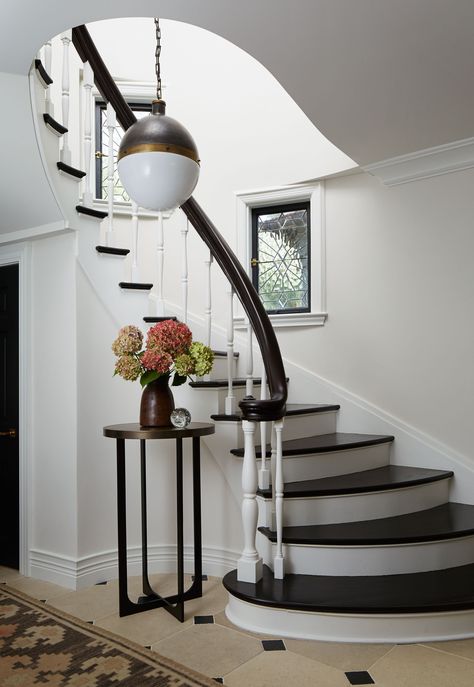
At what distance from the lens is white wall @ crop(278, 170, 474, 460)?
3.55 m

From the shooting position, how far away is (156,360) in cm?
277

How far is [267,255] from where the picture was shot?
178 inches

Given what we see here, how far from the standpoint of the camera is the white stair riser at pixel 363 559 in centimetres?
278

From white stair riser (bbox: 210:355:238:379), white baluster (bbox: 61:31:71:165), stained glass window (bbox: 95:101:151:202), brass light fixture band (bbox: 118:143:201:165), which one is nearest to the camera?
brass light fixture band (bbox: 118:143:201:165)

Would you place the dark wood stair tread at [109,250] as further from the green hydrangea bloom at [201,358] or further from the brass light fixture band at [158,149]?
the brass light fixture band at [158,149]

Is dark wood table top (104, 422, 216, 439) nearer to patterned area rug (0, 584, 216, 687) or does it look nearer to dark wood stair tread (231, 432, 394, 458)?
dark wood stair tread (231, 432, 394, 458)

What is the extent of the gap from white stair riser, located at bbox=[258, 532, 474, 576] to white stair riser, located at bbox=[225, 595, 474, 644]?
287 mm

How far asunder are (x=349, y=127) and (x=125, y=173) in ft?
5.41

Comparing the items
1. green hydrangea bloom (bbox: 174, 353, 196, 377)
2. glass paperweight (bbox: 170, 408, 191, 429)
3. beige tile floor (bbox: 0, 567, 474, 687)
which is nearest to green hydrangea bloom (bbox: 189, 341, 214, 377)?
green hydrangea bloom (bbox: 174, 353, 196, 377)

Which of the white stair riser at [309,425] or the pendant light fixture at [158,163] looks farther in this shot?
the white stair riser at [309,425]

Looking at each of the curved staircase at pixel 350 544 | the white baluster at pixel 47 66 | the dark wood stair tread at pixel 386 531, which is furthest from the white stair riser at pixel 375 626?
the white baluster at pixel 47 66

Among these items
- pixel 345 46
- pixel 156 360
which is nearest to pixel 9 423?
pixel 156 360

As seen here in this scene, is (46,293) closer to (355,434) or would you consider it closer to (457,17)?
(355,434)

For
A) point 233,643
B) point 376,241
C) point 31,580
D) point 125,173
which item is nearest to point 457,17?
point 125,173
